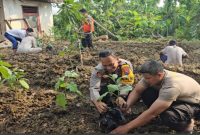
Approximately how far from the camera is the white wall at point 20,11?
12.1m

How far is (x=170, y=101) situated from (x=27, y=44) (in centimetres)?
589

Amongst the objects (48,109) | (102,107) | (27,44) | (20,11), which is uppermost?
(20,11)

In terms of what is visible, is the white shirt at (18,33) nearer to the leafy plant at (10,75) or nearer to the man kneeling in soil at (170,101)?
the leafy plant at (10,75)

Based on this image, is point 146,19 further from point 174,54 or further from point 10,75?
point 10,75

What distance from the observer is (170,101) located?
3.01m

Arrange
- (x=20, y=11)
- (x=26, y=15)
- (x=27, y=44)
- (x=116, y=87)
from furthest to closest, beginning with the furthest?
(x=26, y=15)
(x=20, y=11)
(x=27, y=44)
(x=116, y=87)

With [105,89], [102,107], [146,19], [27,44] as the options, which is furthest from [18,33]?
[146,19]

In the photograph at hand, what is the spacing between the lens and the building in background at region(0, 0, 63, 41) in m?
11.7

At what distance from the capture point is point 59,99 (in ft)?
10.7

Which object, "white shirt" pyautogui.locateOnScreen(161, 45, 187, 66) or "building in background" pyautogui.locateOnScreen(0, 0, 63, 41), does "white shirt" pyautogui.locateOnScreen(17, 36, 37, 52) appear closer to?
"building in background" pyautogui.locateOnScreen(0, 0, 63, 41)

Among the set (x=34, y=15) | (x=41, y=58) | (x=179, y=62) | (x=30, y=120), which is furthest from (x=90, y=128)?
(x=34, y=15)

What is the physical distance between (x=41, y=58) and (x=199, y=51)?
15.9 ft

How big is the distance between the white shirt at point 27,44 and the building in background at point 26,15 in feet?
10.4

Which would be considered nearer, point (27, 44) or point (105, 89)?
point (105, 89)
